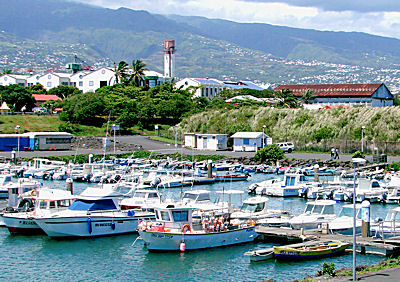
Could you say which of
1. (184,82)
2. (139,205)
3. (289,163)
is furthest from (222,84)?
(139,205)

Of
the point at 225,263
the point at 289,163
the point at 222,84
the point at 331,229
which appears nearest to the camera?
the point at 225,263

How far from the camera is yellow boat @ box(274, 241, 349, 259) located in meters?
29.6

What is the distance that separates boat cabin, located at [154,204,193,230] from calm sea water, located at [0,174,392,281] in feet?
5.23

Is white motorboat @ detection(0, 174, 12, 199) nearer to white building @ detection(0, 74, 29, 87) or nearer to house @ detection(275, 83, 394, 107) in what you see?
house @ detection(275, 83, 394, 107)

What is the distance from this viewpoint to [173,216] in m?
32.1

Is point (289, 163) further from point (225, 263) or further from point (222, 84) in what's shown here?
point (222, 84)

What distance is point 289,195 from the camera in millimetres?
51875

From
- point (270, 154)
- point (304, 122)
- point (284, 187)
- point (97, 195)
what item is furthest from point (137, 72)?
point (97, 195)

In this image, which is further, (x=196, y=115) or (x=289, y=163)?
(x=196, y=115)

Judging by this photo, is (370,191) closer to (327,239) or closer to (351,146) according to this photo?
(327,239)

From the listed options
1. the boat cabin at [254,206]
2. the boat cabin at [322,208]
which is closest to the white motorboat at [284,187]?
the boat cabin at [254,206]

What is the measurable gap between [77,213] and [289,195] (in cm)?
2221

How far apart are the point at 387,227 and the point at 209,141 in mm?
54954

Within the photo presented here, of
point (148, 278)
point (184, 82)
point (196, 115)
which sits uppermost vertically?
point (184, 82)
